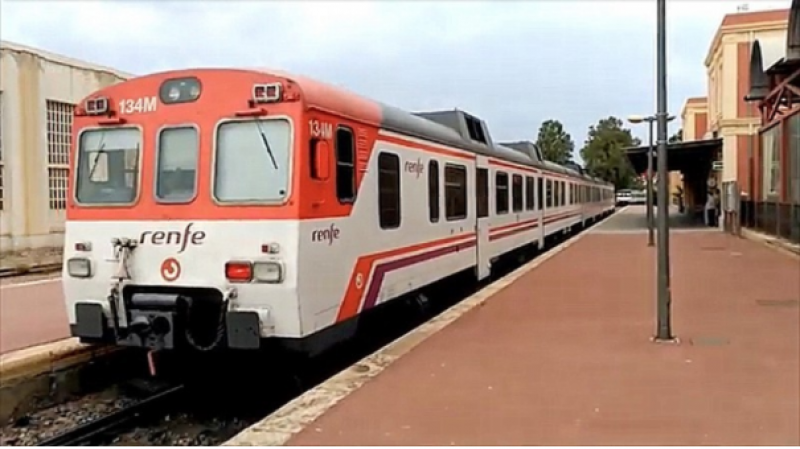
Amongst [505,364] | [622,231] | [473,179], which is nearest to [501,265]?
[473,179]

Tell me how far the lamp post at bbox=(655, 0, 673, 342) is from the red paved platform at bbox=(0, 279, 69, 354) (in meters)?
6.36

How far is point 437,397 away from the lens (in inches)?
240

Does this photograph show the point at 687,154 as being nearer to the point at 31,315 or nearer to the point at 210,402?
the point at 31,315

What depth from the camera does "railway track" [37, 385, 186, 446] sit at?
668 cm

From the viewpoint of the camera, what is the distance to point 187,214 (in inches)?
278

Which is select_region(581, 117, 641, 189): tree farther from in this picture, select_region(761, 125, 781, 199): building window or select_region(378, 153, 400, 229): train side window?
select_region(378, 153, 400, 229): train side window

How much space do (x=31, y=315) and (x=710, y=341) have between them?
8.23m

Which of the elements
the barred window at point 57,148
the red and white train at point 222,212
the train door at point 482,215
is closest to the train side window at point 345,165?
the red and white train at point 222,212

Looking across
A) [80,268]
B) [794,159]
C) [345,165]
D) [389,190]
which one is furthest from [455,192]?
[794,159]

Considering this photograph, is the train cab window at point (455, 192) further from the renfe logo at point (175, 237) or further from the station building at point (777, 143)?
the station building at point (777, 143)

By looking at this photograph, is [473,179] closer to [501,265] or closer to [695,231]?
[501,265]

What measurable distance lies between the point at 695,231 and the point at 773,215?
6.33 m

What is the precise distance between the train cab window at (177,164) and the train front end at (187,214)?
0.01m

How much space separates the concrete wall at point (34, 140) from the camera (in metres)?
21.5
